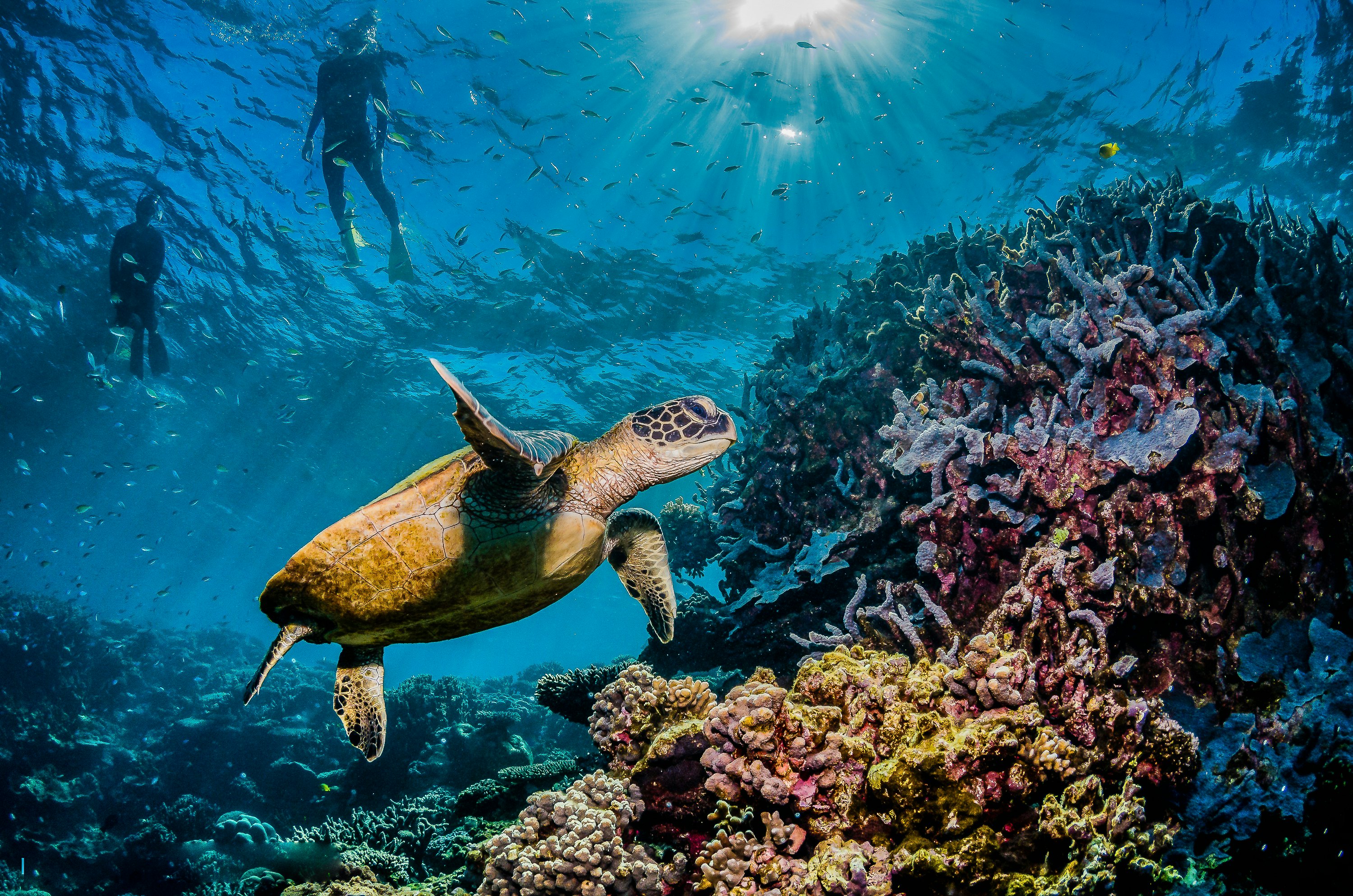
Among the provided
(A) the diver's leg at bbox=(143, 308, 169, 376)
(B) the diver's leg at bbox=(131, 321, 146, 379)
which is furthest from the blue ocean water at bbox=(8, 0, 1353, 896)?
(B) the diver's leg at bbox=(131, 321, 146, 379)

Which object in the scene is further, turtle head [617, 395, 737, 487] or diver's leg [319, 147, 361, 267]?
diver's leg [319, 147, 361, 267]

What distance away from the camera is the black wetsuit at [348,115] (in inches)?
456

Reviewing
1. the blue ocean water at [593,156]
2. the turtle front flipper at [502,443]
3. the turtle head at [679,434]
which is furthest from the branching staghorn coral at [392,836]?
the blue ocean water at [593,156]

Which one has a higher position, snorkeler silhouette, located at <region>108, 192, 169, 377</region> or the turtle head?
snorkeler silhouette, located at <region>108, 192, 169, 377</region>

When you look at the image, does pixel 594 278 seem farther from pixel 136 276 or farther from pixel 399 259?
pixel 136 276

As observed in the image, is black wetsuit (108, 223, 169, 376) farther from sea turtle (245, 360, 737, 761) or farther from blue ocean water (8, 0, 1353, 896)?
sea turtle (245, 360, 737, 761)

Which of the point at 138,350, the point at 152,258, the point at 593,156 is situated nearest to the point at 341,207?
the point at 152,258

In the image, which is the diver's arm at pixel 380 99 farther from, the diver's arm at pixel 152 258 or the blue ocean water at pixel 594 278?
the diver's arm at pixel 152 258

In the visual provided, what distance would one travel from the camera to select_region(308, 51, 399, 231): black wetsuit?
456 inches

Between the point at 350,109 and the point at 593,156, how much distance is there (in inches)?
219

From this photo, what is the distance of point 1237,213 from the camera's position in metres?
4.87

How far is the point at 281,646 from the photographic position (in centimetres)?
365

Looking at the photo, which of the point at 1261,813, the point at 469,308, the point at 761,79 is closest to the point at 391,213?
the point at 469,308

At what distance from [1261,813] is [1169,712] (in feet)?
1.73
